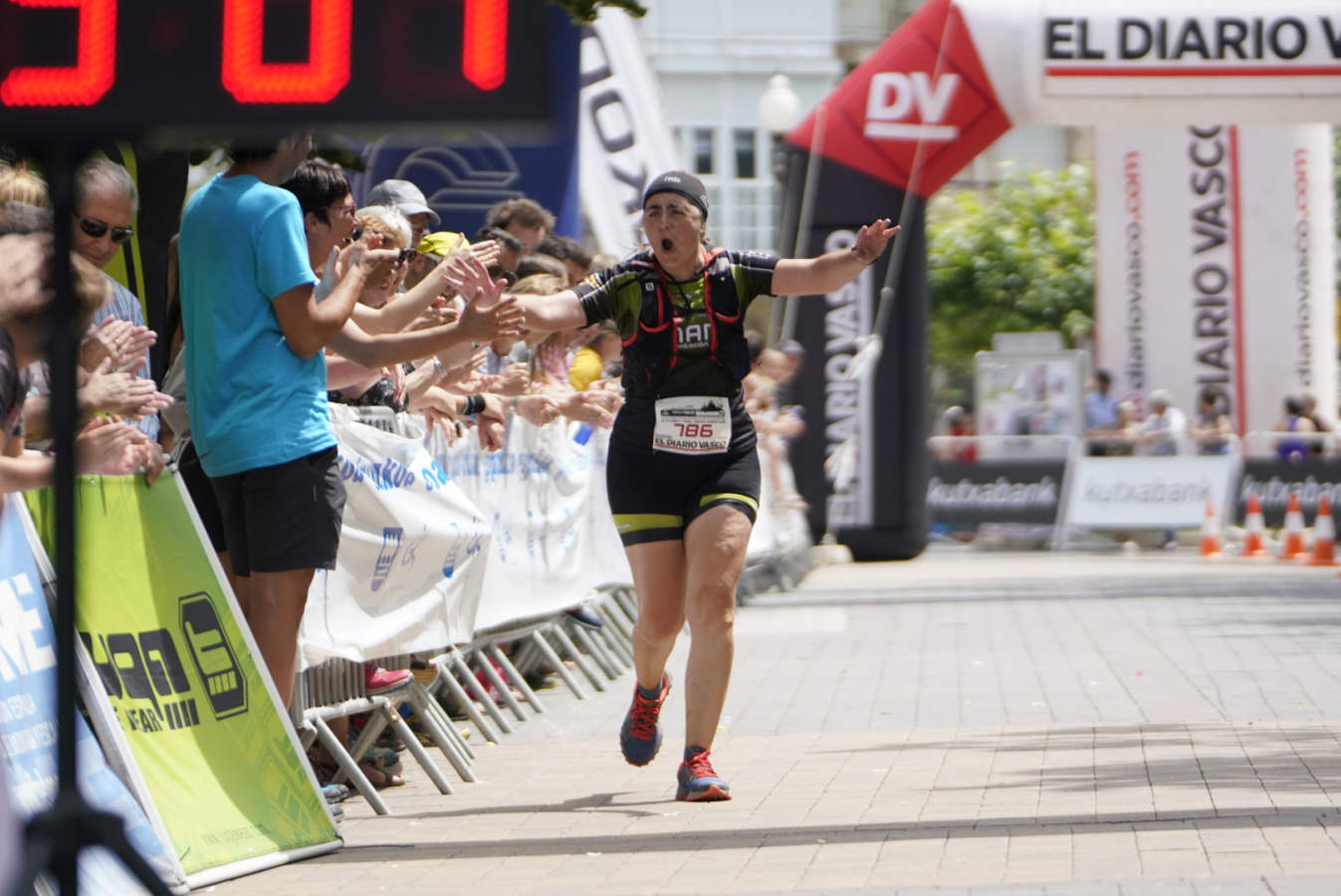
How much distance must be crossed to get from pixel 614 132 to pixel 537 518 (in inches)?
215

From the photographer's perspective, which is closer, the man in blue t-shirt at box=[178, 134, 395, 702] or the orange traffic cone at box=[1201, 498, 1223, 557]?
the man in blue t-shirt at box=[178, 134, 395, 702]

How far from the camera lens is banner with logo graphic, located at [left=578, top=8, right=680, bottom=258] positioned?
1495 centimetres

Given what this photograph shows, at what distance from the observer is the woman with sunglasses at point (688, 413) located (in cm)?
723

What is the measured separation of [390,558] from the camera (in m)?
7.43

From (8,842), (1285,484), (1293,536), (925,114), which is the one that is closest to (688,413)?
(8,842)

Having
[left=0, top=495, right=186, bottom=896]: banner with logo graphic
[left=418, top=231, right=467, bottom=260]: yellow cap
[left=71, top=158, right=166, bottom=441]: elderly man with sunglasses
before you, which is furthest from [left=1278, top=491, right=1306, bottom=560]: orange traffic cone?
[left=0, top=495, right=186, bottom=896]: banner with logo graphic

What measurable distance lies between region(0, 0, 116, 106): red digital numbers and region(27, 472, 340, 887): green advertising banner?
1.57 m

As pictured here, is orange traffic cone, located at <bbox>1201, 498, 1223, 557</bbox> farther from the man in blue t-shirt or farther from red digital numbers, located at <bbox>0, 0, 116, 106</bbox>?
red digital numbers, located at <bbox>0, 0, 116, 106</bbox>

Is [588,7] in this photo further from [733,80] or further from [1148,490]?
[733,80]

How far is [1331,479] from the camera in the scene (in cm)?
2603

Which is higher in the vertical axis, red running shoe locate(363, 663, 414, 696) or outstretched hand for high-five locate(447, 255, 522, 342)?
outstretched hand for high-five locate(447, 255, 522, 342)

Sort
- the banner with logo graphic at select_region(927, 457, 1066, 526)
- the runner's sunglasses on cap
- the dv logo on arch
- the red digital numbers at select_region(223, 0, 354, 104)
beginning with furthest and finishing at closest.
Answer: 1. the banner with logo graphic at select_region(927, 457, 1066, 526)
2. the dv logo on arch
3. the runner's sunglasses on cap
4. the red digital numbers at select_region(223, 0, 354, 104)

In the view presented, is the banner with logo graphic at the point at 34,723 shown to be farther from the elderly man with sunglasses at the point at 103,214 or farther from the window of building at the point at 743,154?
the window of building at the point at 743,154

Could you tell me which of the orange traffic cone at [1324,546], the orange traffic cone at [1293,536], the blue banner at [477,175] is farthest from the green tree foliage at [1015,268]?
the blue banner at [477,175]
